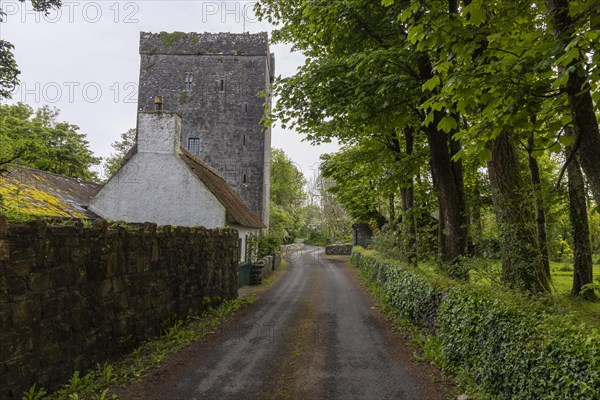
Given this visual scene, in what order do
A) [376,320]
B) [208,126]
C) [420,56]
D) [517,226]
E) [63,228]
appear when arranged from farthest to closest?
[208,126], [376,320], [420,56], [517,226], [63,228]

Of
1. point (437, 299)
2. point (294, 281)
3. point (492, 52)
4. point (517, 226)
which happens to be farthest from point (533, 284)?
point (294, 281)

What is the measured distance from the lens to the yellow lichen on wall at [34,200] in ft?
43.2

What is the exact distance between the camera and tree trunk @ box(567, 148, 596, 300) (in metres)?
10.5

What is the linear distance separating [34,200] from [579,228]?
Answer: 1731 centimetres

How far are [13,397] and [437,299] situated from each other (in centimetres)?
751

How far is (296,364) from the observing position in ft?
24.3

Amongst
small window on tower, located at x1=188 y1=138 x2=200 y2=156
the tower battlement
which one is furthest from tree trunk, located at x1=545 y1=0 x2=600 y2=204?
the tower battlement

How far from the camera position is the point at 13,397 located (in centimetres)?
504

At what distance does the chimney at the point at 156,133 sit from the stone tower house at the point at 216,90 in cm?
1338

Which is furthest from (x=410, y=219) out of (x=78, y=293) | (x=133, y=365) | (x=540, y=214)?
(x=78, y=293)

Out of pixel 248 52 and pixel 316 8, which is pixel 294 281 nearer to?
pixel 316 8

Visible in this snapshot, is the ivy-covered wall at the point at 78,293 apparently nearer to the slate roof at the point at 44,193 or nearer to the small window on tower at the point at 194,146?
the slate roof at the point at 44,193

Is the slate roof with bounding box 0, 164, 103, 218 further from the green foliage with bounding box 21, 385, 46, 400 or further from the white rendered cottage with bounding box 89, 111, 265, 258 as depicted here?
the green foliage with bounding box 21, 385, 46, 400

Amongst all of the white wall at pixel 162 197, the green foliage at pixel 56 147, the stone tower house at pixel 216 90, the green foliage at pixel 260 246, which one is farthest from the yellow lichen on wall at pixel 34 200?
the stone tower house at pixel 216 90
